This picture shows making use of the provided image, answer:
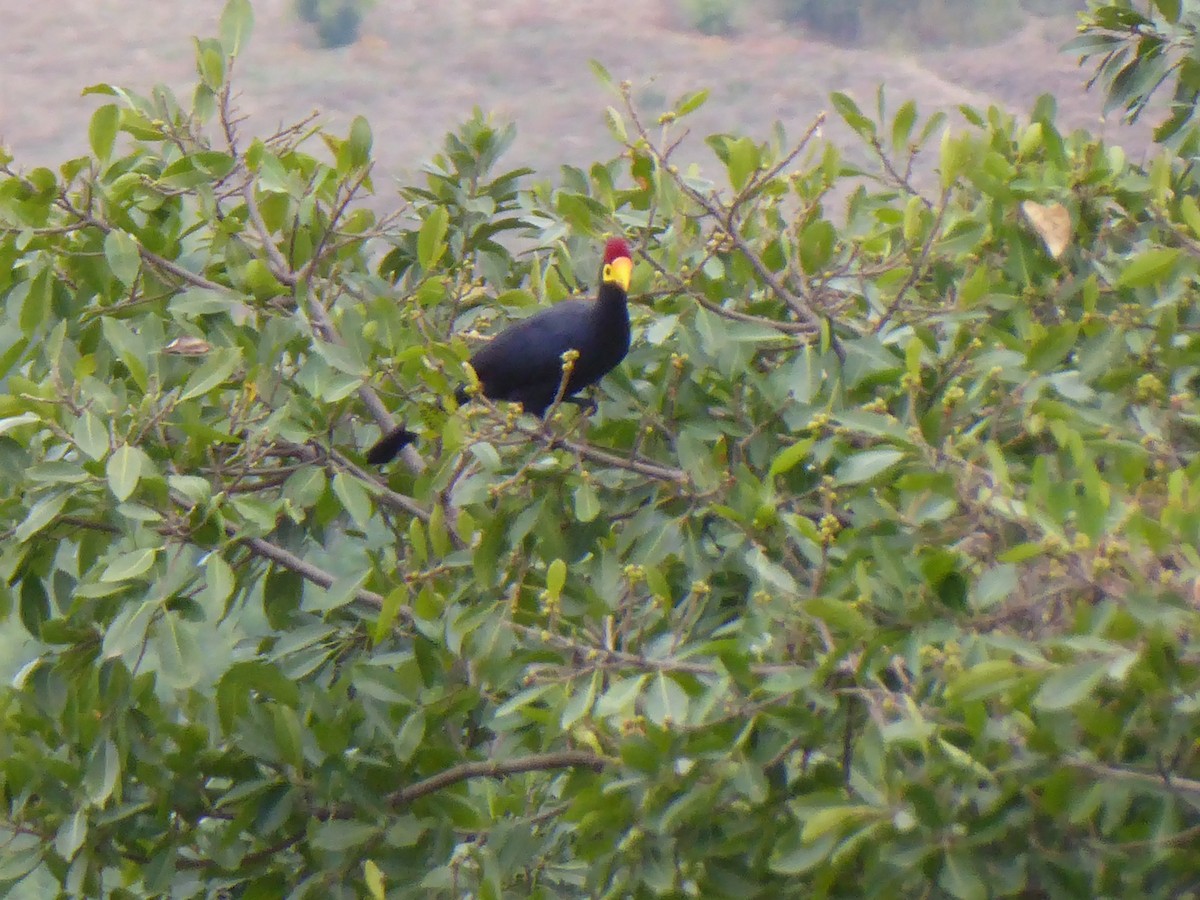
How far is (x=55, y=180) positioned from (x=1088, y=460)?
182cm

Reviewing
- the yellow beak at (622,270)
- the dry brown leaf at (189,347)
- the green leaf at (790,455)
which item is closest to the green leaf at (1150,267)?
the green leaf at (790,455)

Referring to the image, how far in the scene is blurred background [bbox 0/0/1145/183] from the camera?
11914 millimetres

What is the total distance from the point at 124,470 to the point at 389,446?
942 mm

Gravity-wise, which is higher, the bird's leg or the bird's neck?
the bird's neck

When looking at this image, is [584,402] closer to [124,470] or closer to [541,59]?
[124,470]

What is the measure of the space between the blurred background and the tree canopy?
8401 mm

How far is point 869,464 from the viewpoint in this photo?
197cm

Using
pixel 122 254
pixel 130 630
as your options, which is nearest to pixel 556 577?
pixel 130 630

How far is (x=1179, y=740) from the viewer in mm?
1777

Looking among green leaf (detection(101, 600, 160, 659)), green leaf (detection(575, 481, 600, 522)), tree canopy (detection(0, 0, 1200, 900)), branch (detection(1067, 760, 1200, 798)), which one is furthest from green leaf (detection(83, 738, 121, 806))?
branch (detection(1067, 760, 1200, 798))

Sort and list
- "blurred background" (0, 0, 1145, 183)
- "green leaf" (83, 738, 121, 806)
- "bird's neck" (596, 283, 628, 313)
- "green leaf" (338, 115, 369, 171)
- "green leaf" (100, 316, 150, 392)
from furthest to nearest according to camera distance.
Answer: "blurred background" (0, 0, 1145, 183), "bird's neck" (596, 283, 628, 313), "green leaf" (338, 115, 369, 171), "green leaf" (83, 738, 121, 806), "green leaf" (100, 316, 150, 392)

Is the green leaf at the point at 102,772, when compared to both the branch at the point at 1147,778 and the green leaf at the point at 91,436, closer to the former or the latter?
the green leaf at the point at 91,436

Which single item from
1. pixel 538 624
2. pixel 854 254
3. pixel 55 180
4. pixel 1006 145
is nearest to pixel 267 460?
pixel 55 180

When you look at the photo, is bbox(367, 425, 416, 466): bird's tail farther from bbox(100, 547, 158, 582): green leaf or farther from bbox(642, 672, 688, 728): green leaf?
bbox(642, 672, 688, 728): green leaf
